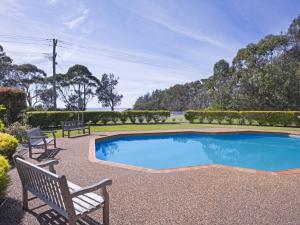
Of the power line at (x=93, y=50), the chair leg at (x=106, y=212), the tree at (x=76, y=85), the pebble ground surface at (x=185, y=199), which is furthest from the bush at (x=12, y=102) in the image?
the tree at (x=76, y=85)

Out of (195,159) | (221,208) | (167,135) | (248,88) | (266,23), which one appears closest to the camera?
(221,208)

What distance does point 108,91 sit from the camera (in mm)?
39406

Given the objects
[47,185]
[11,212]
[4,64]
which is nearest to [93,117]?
[11,212]

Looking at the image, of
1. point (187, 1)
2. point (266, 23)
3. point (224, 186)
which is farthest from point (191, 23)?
point (224, 186)

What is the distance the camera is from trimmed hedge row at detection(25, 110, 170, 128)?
16.0 m

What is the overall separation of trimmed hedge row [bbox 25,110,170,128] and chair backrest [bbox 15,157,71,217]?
44.2 feet

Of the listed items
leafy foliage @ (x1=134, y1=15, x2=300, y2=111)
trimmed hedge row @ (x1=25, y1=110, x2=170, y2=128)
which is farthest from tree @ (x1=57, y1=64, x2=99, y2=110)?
leafy foliage @ (x1=134, y1=15, x2=300, y2=111)

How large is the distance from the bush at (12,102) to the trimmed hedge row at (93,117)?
1354 mm

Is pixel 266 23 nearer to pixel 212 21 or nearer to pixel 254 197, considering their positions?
A: pixel 212 21

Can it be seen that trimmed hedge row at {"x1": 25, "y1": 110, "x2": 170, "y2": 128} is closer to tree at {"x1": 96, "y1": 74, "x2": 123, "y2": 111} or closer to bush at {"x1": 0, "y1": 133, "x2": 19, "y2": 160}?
bush at {"x1": 0, "y1": 133, "x2": 19, "y2": 160}

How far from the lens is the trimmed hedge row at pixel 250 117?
1701 cm

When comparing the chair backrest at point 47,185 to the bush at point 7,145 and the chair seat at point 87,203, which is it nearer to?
the chair seat at point 87,203

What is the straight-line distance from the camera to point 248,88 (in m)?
26.4

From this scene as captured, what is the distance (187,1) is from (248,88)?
17341 millimetres
